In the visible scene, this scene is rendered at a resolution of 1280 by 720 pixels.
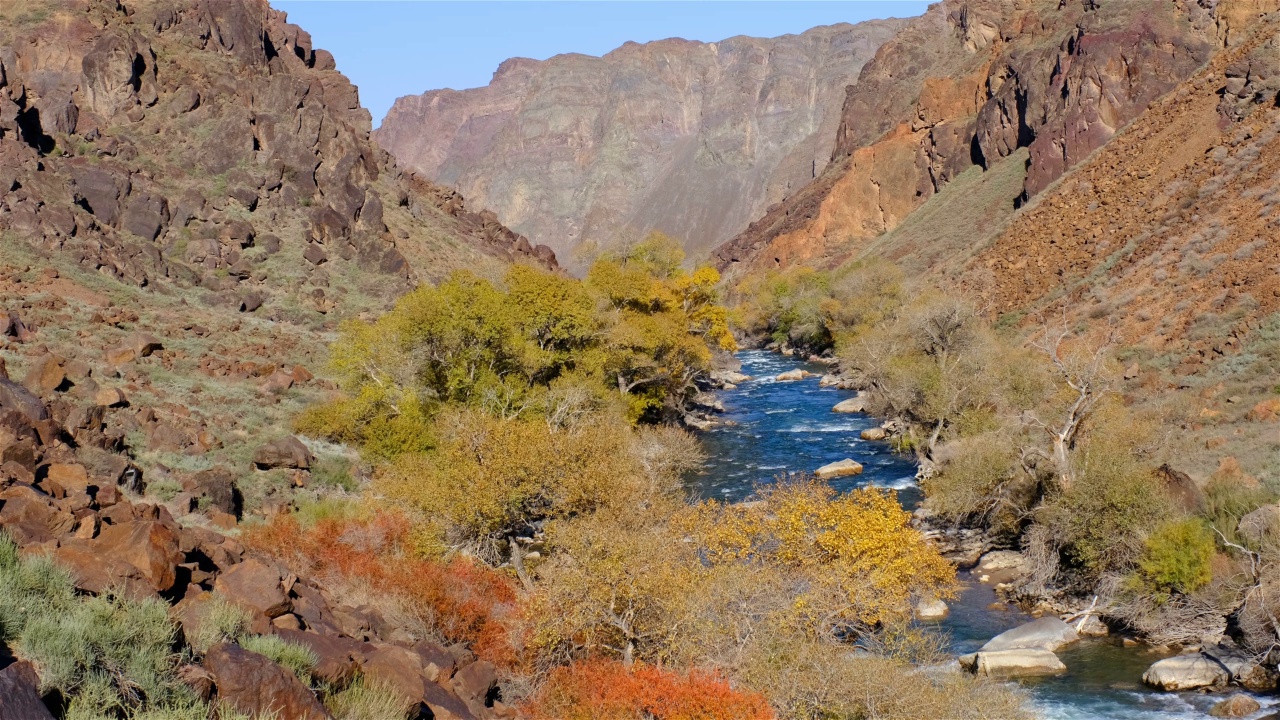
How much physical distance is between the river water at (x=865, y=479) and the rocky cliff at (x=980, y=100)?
3826 centimetres

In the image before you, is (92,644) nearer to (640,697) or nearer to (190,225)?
(640,697)

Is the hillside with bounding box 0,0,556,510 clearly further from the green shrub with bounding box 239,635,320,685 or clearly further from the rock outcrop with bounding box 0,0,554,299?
the green shrub with bounding box 239,635,320,685

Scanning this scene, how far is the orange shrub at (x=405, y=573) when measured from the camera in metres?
18.2

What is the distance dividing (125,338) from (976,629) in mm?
30144

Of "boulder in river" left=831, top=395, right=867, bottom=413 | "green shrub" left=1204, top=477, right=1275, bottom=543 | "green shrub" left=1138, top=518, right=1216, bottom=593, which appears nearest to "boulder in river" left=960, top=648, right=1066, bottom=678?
"green shrub" left=1138, top=518, right=1216, bottom=593

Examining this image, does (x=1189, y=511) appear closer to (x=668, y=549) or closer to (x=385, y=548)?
(x=668, y=549)

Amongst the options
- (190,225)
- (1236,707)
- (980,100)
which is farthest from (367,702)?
(980,100)

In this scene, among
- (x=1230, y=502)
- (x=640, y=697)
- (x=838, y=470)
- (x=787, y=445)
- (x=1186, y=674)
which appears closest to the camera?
(x=640, y=697)

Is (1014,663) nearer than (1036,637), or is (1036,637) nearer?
(1014,663)

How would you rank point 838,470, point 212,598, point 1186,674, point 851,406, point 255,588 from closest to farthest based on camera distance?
point 212,598, point 255,588, point 1186,674, point 838,470, point 851,406

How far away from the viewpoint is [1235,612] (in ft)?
65.5

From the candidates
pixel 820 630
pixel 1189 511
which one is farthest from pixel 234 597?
pixel 1189 511

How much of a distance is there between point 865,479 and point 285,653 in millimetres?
27952

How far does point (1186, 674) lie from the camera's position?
1883 cm
